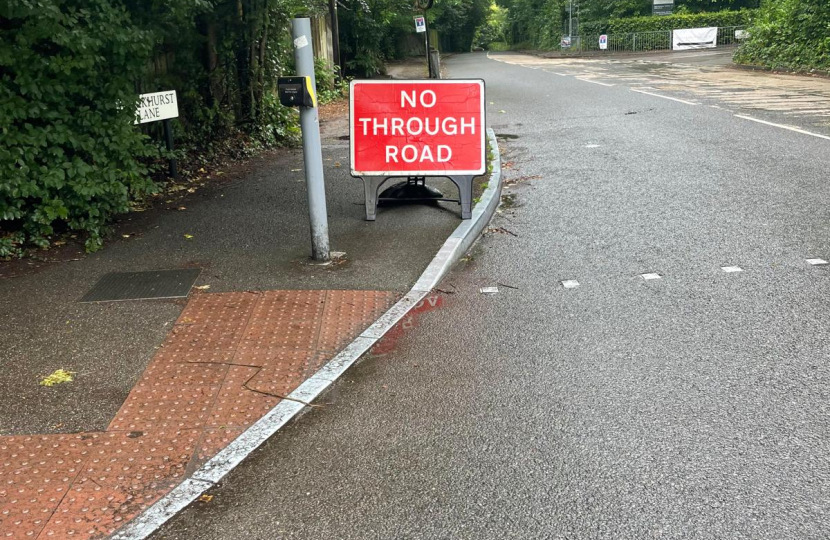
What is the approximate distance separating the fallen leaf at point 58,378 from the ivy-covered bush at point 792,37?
941 inches

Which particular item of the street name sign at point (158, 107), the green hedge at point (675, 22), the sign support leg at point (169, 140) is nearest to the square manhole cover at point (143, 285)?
the street name sign at point (158, 107)

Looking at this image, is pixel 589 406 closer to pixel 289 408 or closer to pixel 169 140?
pixel 289 408

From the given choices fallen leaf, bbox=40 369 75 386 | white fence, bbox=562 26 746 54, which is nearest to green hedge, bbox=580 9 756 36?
→ white fence, bbox=562 26 746 54

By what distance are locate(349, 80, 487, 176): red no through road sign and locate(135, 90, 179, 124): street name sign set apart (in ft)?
9.11

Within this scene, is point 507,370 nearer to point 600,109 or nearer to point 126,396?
point 126,396

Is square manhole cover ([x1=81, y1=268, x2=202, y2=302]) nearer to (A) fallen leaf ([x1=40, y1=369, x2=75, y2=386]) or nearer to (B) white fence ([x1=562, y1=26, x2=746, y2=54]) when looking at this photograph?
(A) fallen leaf ([x1=40, y1=369, x2=75, y2=386])

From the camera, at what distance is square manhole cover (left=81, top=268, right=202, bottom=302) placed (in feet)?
19.9

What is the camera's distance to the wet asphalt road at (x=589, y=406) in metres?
3.23

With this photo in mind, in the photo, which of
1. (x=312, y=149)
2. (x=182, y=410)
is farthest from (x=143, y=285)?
(x=182, y=410)

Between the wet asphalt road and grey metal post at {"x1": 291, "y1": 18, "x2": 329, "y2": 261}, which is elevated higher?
grey metal post at {"x1": 291, "y1": 18, "x2": 329, "y2": 261}

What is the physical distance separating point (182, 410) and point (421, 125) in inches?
174

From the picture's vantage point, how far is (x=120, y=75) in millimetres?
7402

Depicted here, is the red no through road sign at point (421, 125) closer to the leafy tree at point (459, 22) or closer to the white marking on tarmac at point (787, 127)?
the white marking on tarmac at point (787, 127)

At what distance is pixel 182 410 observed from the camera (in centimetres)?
427
